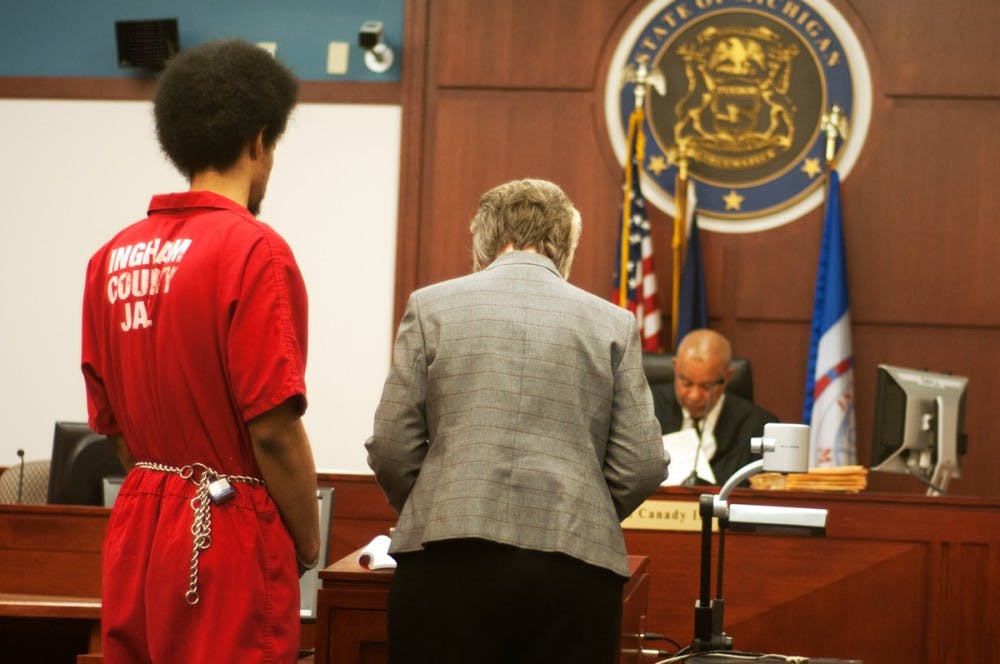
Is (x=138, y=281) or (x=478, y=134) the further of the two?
(x=478, y=134)

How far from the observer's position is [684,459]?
4242 millimetres

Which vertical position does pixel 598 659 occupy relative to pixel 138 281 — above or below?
below

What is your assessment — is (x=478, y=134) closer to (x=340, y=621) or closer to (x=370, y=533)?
(x=370, y=533)

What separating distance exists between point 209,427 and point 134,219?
5.06 metres

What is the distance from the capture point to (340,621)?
2377 mm

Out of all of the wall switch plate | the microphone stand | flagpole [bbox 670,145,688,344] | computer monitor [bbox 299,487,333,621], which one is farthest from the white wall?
the microphone stand

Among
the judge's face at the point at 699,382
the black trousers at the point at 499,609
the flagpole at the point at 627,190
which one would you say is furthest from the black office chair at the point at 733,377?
the black trousers at the point at 499,609

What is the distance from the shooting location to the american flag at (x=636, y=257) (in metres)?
5.80

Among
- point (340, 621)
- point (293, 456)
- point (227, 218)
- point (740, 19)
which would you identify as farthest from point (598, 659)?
point (740, 19)

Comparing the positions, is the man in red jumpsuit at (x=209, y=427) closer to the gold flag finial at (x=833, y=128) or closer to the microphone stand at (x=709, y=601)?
the microphone stand at (x=709, y=601)

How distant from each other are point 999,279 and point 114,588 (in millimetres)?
5028

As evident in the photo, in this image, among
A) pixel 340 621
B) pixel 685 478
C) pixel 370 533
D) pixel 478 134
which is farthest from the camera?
pixel 478 134

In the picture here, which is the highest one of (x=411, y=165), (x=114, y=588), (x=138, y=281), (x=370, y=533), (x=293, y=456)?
(x=411, y=165)

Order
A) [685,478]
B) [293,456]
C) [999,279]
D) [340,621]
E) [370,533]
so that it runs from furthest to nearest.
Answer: [999,279] < [685,478] < [370,533] < [340,621] < [293,456]
